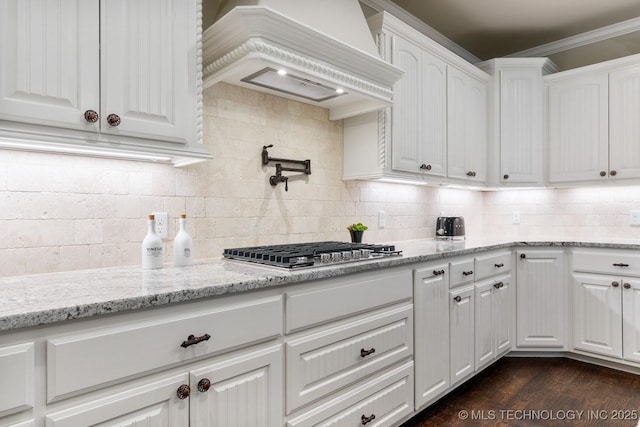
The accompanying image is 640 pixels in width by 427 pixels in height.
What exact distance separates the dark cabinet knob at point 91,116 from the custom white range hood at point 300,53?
0.64 meters

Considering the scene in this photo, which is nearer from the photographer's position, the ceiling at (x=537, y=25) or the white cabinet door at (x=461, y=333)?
the white cabinet door at (x=461, y=333)

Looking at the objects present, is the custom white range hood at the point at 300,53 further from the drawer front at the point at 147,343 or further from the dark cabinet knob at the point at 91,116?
the drawer front at the point at 147,343

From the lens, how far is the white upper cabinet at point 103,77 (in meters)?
1.25

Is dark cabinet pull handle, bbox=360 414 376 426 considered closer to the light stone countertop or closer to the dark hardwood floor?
the dark hardwood floor

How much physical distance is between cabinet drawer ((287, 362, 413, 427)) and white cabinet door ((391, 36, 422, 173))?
50.4 inches

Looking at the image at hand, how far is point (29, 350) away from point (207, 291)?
47 centimetres

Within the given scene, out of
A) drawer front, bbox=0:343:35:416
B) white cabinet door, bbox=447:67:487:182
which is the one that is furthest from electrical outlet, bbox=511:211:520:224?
drawer front, bbox=0:343:35:416

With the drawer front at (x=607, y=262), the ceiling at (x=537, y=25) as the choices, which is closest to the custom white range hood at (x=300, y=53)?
the ceiling at (x=537, y=25)

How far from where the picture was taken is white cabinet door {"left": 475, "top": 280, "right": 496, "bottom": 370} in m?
2.65

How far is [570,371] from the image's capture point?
2908mm

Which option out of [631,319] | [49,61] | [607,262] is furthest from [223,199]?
[631,319]

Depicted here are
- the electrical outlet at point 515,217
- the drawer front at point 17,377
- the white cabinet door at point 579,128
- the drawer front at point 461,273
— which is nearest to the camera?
the drawer front at point 17,377

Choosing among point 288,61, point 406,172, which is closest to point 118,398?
point 288,61

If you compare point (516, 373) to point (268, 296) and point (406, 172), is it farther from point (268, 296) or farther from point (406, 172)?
point (268, 296)
